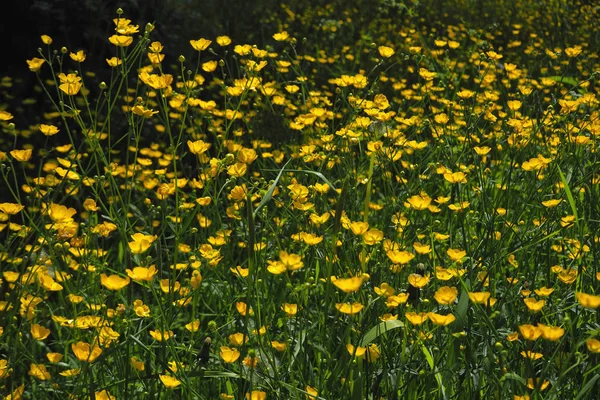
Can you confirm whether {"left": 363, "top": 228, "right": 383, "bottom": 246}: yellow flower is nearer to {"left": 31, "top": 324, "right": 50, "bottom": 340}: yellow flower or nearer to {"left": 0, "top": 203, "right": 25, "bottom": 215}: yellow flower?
{"left": 31, "top": 324, "right": 50, "bottom": 340}: yellow flower

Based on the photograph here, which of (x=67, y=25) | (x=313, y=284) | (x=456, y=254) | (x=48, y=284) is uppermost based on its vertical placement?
(x=456, y=254)

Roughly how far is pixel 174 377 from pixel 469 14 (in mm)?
5731

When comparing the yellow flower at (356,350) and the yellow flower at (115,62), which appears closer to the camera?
the yellow flower at (356,350)

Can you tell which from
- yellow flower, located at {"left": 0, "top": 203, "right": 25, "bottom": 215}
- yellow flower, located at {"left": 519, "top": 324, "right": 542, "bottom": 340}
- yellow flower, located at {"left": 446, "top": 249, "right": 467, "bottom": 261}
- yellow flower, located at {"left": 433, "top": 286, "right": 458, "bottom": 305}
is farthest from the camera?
yellow flower, located at {"left": 0, "top": 203, "right": 25, "bottom": 215}

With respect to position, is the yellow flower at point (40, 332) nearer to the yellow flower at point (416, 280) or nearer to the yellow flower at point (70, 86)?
the yellow flower at point (70, 86)

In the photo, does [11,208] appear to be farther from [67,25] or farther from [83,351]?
[67,25]

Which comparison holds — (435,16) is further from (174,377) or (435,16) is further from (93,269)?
(174,377)

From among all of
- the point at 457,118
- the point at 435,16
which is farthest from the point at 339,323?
the point at 435,16

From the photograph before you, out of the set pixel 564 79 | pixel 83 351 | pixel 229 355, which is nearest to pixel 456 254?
pixel 229 355

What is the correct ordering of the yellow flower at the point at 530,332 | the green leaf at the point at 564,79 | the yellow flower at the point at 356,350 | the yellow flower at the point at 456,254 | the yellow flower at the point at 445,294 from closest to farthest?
1. the yellow flower at the point at 530,332
2. the yellow flower at the point at 356,350
3. the yellow flower at the point at 445,294
4. the yellow flower at the point at 456,254
5. the green leaf at the point at 564,79

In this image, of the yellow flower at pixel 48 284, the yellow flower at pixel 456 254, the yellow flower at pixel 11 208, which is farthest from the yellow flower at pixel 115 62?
the yellow flower at pixel 456 254

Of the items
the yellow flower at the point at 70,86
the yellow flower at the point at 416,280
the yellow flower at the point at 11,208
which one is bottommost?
the yellow flower at the point at 11,208

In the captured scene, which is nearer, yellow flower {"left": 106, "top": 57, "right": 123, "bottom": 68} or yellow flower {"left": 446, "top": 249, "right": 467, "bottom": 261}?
yellow flower {"left": 446, "top": 249, "right": 467, "bottom": 261}

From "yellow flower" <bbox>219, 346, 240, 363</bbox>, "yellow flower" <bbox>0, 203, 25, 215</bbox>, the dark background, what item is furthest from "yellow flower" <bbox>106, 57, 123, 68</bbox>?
the dark background
